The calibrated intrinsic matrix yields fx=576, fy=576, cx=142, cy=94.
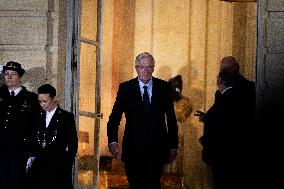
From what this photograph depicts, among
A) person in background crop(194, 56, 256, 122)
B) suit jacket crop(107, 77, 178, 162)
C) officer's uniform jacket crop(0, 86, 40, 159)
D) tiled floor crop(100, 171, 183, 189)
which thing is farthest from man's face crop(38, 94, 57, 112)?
tiled floor crop(100, 171, 183, 189)

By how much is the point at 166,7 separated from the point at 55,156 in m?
6.12

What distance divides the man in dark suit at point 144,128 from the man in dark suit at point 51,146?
53cm

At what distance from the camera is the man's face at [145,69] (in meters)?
6.14

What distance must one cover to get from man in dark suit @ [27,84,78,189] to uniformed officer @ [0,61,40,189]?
0.13 m

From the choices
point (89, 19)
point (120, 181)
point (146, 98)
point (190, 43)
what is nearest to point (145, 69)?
point (146, 98)

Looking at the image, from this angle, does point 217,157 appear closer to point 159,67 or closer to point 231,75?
point 231,75

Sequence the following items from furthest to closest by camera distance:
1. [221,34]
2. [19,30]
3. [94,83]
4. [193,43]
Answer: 1. [193,43]
2. [221,34]
3. [94,83]
4. [19,30]

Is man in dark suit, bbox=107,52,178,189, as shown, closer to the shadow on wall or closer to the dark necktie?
the dark necktie

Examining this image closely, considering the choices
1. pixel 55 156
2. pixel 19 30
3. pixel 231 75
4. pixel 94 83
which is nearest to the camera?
pixel 55 156

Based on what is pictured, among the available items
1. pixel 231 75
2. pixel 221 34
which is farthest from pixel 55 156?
pixel 221 34

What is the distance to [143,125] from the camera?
6215 mm

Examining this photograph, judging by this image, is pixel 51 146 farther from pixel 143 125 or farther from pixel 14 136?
pixel 143 125

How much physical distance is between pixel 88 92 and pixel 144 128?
1.26 meters

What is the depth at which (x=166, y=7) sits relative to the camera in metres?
11.3
